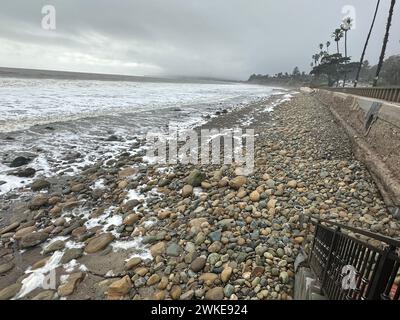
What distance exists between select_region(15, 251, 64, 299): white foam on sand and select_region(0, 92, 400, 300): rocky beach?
0.7 inches

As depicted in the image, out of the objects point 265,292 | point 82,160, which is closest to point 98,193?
point 82,160

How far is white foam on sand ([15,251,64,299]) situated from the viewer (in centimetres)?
390

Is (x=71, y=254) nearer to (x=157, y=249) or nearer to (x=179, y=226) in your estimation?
(x=157, y=249)

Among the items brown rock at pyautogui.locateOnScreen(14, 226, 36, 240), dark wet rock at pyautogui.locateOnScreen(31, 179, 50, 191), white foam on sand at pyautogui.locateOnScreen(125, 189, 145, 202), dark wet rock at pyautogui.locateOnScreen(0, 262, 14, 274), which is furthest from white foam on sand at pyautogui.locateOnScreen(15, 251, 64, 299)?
dark wet rock at pyautogui.locateOnScreen(31, 179, 50, 191)

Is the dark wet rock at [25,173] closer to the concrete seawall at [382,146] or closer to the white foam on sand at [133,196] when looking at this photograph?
the white foam on sand at [133,196]

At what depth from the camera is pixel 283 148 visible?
30.3 ft

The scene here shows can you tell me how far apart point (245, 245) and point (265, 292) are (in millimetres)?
996

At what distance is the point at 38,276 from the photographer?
414cm

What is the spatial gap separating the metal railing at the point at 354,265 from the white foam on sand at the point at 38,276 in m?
4.44

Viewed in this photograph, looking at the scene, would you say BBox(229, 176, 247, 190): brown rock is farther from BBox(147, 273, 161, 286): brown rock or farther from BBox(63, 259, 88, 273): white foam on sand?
BBox(63, 259, 88, 273): white foam on sand

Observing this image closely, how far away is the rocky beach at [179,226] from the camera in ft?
12.5

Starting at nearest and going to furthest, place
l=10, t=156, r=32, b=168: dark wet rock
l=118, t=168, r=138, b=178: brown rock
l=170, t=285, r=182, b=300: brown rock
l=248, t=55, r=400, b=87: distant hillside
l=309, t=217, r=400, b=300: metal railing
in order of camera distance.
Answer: l=309, t=217, r=400, b=300: metal railing < l=170, t=285, r=182, b=300: brown rock < l=118, t=168, r=138, b=178: brown rock < l=10, t=156, r=32, b=168: dark wet rock < l=248, t=55, r=400, b=87: distant hillside

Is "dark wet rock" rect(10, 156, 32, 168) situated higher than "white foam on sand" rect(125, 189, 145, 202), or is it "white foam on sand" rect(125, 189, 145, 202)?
"dark wet rock" rect(10, 156, 32, 168)

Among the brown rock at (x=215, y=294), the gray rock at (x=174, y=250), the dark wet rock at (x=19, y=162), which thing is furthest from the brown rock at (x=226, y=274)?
the dark wet rock at (x=19, y=162)
